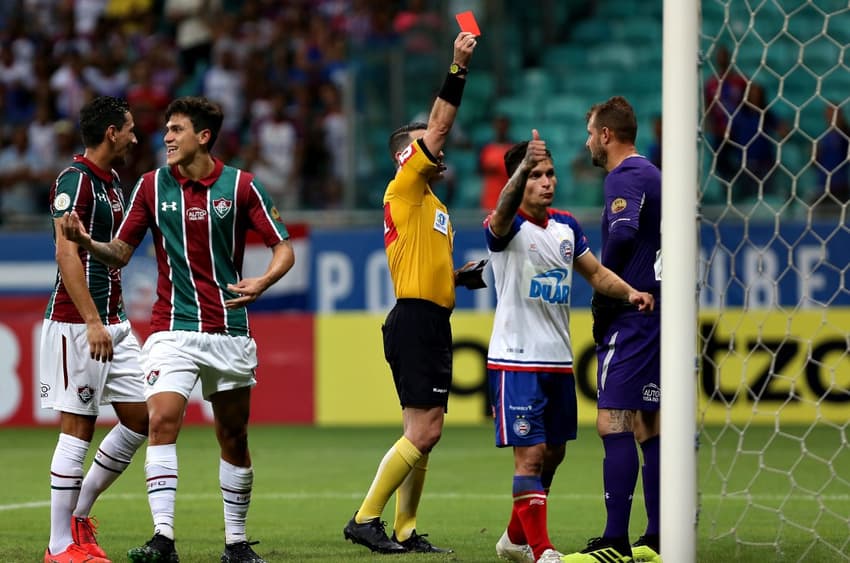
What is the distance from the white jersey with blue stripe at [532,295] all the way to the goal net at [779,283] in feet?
8.05

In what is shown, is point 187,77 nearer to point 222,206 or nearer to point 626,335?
point 222,206

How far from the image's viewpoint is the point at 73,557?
6199 millimetres

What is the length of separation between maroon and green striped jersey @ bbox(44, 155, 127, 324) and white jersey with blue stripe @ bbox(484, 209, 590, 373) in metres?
1.84

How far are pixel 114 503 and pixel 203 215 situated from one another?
3.05 metres

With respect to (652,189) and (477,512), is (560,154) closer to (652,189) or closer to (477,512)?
(477,512)

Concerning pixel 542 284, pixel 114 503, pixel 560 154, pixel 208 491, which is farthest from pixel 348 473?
pixel 560 154

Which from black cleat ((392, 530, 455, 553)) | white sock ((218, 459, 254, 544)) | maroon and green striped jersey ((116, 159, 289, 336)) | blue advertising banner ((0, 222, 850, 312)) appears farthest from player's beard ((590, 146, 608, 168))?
blue advertising banner ((0, 222, 850, 312))

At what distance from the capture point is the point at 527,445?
599 cm

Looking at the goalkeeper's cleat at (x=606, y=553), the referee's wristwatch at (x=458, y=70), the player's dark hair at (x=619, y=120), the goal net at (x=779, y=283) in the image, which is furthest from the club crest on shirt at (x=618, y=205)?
the goal net at (x=779, y=283)

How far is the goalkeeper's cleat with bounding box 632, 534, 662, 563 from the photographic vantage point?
5980 mm

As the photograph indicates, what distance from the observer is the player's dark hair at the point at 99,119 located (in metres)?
6.50

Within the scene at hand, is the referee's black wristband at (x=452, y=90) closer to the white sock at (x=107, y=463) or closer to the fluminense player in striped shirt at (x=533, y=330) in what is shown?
the fluminense player in striped shirt at (x=533, y=330)

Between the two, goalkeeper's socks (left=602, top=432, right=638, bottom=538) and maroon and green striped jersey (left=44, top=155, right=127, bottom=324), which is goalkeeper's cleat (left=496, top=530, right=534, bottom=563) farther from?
maroon and green striped jersey (left=44, top=155, right=127, bottom=324)

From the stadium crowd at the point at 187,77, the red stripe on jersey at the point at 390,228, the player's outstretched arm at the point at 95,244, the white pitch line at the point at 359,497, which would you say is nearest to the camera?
the player's outstretched arm at the point at 95,244
